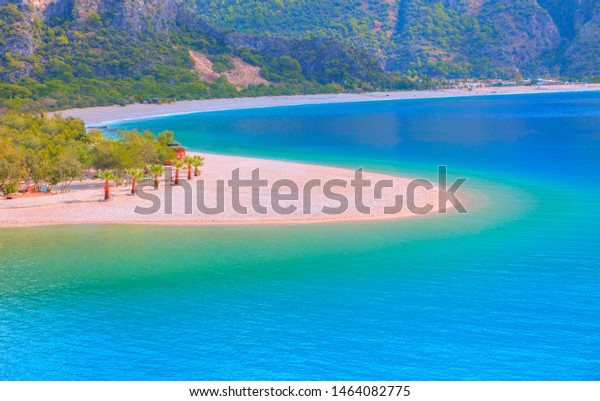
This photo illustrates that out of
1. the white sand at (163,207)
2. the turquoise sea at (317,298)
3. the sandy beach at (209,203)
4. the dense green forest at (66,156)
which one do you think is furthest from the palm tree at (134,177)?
the turquoise sea at (317,298)

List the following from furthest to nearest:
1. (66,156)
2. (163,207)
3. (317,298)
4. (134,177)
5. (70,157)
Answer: (70,157), (66,156), (134,177), (163,207), (317,298)

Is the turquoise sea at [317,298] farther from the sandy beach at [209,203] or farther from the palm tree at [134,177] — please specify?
the palm tree at [134,177]

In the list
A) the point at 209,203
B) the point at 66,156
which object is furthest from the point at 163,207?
the point at 66,156

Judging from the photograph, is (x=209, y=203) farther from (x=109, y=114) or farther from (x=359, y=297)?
(x=109, y=114)

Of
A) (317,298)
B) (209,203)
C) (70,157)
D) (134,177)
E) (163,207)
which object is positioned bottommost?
(317,298)

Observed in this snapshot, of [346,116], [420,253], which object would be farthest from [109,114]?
[420,253]

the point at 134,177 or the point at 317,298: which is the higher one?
the point at 134,177

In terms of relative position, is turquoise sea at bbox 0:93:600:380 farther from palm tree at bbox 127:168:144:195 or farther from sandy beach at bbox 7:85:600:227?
palm tree at bbox 127:168:144:195

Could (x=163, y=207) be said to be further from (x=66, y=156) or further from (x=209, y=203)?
(x=66, y=156)
